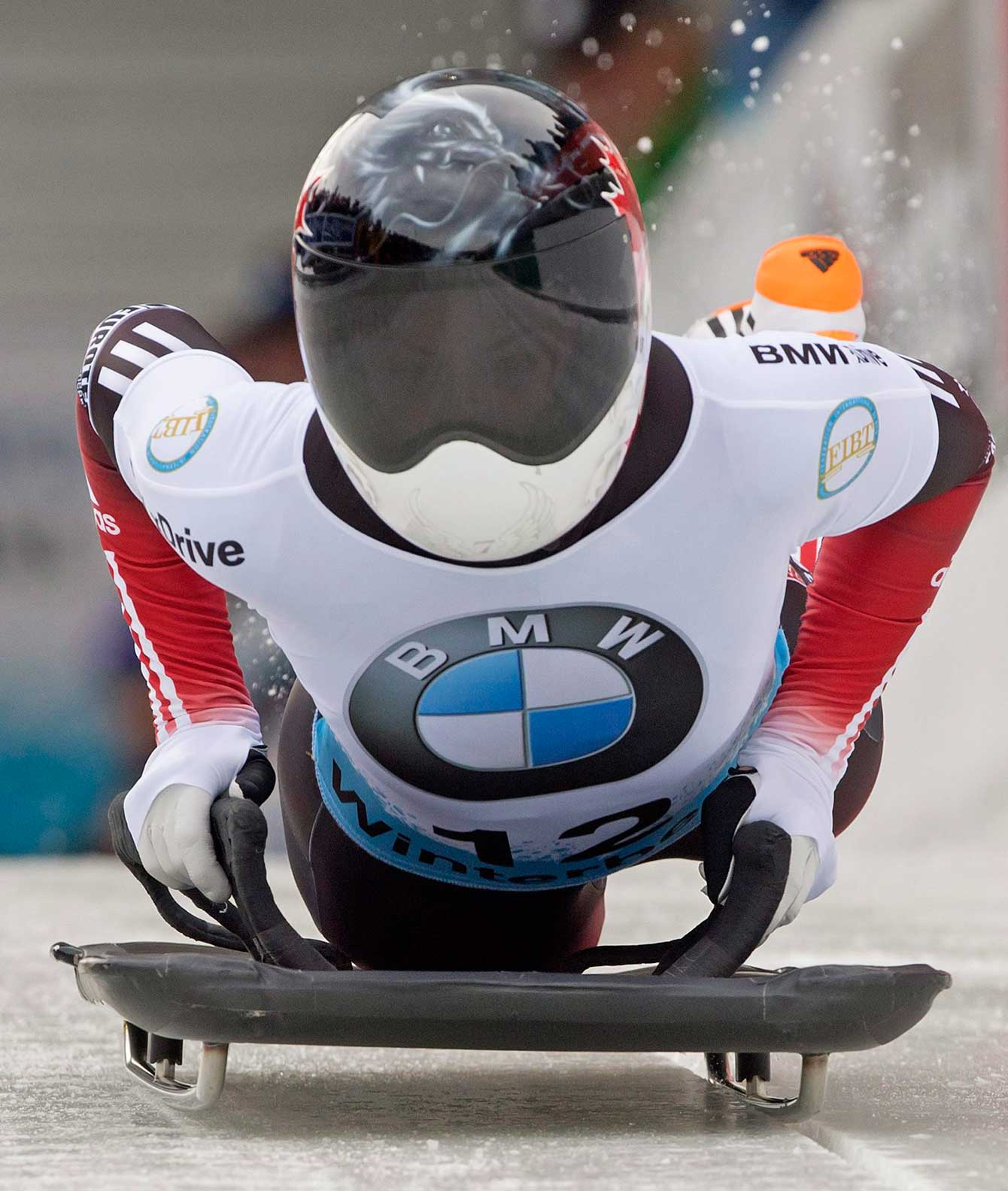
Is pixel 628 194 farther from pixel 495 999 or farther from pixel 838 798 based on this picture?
pixel 838 798

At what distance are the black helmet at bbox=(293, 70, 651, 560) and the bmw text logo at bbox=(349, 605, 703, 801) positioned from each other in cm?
14

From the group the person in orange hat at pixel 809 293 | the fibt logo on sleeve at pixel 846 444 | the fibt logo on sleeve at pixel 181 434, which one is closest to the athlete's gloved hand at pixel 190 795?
the fibt logo on sleeve at pixel 181 434

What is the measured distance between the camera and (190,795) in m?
1.78

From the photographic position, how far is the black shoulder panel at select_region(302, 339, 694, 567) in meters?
1.60

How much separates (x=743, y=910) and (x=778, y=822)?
123mm

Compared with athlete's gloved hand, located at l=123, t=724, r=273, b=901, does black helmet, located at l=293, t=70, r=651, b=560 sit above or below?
above

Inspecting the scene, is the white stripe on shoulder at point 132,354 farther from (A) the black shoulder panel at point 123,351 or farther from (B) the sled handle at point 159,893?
(B) the sled handle at point 159,893

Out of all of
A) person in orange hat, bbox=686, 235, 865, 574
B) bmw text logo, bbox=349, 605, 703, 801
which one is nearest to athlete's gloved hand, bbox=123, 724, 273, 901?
bmw text logo, bbox=349, 605, 703, 801

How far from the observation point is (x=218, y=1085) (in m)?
1.56

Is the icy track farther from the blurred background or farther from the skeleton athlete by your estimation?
the blurred background

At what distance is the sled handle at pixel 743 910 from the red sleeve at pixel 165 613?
589 millimetres

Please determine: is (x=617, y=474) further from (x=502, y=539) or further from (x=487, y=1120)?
(x=487, y=1120)

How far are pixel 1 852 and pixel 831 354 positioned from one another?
270 inches

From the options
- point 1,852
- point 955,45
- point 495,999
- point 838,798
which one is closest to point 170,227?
point 1,852
